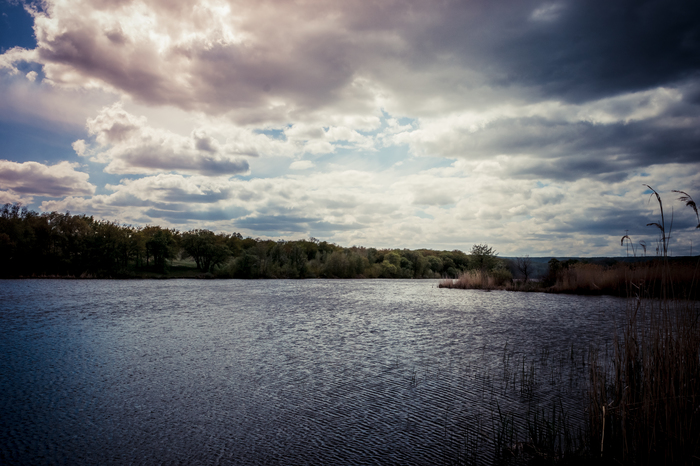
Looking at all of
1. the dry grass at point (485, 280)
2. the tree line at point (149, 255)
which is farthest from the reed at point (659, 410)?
the tree line at point (149, 255)

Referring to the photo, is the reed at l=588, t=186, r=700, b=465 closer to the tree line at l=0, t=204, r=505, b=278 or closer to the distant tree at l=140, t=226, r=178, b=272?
the tree line at l=0, t=204, r=505, b=278

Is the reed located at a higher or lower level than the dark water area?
higher

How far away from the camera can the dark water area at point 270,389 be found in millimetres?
5453

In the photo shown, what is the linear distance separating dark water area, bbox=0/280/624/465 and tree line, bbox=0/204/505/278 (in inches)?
1588

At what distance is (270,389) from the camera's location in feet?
26.6

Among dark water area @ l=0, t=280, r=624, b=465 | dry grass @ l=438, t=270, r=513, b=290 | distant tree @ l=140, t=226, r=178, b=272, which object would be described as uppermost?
distant tree @ l=140, t=226, r=178, b=272

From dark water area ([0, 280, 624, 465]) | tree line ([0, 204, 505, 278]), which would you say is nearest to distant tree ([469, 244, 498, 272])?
tree line ([0, 204, 505, 278])

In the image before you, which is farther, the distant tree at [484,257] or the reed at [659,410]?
the distant tree at [484,257]

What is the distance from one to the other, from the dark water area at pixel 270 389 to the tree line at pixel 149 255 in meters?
40.3

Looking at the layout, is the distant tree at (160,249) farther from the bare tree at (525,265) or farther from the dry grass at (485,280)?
the bare tree at (525,265)

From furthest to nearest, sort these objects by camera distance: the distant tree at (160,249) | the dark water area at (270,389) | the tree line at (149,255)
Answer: the distant tree at (160,249), the tree line at (149,255), the dark water area at (270,389)

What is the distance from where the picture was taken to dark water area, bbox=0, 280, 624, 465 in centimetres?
545

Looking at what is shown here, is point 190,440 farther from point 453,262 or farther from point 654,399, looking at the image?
point 453,262

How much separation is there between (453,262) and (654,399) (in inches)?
4406
